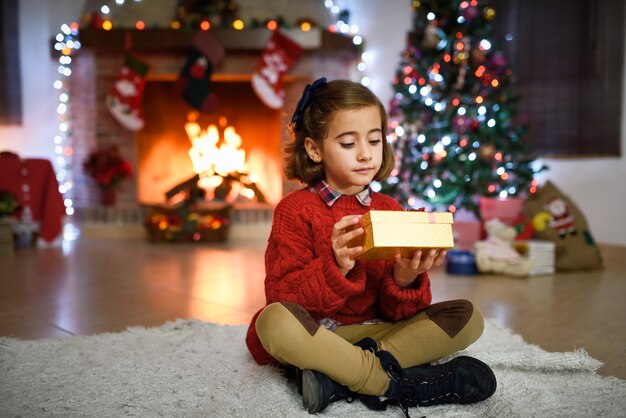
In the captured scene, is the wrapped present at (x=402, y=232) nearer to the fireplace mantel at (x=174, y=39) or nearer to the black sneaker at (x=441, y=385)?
the black sneaker at (x=441, y=385)

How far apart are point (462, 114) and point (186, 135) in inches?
89.2

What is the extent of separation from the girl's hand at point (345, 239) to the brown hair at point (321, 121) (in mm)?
290

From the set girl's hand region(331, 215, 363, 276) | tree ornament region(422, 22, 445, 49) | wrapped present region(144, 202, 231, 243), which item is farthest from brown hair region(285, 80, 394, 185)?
wrapped present region(144, 202, 231, 243)

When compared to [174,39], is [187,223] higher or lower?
lower

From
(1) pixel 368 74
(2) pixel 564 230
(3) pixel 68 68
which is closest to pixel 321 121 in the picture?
(2) pixel 564 230

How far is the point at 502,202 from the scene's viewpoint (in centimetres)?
320

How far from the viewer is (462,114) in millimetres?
3408

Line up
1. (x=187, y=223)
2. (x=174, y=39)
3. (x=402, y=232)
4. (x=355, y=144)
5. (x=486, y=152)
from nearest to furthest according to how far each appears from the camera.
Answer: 1. (x=402, y=232)
2. (x=355, y=144)
3. (x=486, y=152)
4. (x=187, y=223)
5. (x=174, y=39)

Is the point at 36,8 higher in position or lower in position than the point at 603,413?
higher

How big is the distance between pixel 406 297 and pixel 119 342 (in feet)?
2.91

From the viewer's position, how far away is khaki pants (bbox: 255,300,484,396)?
43.9 inches

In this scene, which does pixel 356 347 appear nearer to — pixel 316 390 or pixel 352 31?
pixel 316 390

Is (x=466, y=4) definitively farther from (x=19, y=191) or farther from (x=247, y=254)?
(x=19, y=191)

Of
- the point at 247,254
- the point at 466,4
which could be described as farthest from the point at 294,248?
the point at 466,4
